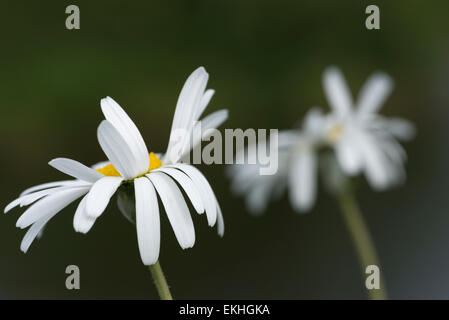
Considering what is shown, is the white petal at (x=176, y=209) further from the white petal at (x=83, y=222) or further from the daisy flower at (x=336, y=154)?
the daisy flower at (x=336, y=154)

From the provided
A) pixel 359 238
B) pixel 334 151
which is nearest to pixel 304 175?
pixel 334 151

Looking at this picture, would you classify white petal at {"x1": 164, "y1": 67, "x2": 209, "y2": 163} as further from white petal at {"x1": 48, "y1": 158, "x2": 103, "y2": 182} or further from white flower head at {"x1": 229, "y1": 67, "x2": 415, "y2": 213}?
white flower head at {"x1": 229, "y1": 67, "x2": 415, "y2": 213}

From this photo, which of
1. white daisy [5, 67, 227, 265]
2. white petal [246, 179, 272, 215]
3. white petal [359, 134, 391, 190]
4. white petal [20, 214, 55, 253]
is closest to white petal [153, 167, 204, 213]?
white daisy [5, 67, 227, 265]

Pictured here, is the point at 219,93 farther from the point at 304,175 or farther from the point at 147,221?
the point at 147,221
